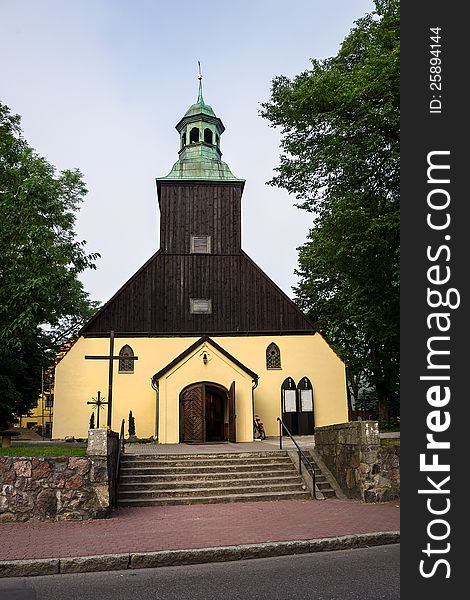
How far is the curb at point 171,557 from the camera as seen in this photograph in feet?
23.1

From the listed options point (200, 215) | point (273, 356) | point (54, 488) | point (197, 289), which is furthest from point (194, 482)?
point (200, 215)

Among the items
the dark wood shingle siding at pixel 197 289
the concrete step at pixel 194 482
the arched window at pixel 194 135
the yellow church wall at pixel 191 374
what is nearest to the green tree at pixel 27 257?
the yellow church wall at pixel 191 374

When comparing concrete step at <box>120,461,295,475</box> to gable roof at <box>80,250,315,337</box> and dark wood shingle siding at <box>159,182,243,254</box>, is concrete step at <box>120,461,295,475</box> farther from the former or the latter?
dark wood shingle siding at <box>159,182,243,254</box>

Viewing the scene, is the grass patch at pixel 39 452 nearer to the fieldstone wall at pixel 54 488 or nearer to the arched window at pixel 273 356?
the fieldstone wall at pixel 54 488

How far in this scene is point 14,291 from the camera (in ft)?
57.6

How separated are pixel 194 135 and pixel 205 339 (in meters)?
13.0

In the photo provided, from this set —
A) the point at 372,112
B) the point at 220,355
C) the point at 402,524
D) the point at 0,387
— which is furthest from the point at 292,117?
the point at 402,524

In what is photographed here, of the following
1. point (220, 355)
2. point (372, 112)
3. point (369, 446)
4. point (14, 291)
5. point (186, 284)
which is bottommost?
point (369, 446)

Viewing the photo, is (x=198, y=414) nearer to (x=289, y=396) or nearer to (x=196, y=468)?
(x=289, y=396)

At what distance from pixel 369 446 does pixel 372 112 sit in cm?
882

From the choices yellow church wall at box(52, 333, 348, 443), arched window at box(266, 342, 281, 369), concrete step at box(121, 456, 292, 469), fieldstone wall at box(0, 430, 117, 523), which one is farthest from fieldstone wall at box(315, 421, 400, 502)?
arched window at box(266, 342, 281, 369)

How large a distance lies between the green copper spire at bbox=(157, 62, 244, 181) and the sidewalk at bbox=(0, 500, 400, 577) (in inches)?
810

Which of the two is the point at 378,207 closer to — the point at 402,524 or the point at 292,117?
the point at 292,117

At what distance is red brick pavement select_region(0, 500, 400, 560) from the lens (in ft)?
26.0
